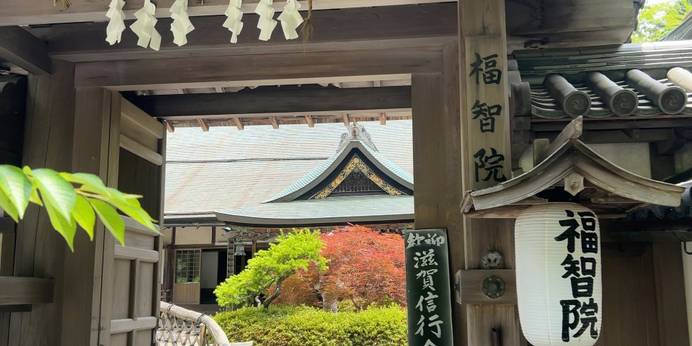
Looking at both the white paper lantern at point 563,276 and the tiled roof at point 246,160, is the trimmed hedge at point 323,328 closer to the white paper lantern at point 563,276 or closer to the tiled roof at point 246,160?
the tiled roof at point 246,160

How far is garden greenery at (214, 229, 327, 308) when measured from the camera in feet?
42.7

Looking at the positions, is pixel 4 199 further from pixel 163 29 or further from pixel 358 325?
pixel 358 325

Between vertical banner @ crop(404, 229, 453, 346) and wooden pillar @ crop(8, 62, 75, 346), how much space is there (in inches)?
94.2

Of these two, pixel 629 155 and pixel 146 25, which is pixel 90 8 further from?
pixel 629 155

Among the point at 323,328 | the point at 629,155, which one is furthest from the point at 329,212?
the point at 629,155

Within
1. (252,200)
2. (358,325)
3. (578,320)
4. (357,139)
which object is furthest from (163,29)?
(252,200)

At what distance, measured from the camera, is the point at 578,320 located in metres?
2.96

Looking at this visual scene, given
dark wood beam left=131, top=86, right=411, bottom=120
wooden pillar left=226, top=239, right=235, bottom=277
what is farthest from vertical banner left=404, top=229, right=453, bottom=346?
wooden pillar left=226, top=239, right=235, bottom=277

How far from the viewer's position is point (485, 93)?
11.4 ft

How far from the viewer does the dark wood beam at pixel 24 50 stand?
14.5 ft

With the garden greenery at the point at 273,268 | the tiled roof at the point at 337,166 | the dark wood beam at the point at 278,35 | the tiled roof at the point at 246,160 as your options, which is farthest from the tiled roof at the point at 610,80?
the tiled roof at the point at 246,160

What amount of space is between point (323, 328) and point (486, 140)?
9.39 metres

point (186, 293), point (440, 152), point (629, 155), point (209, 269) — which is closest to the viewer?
point (629, 155)

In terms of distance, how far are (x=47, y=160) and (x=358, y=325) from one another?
8296mm
